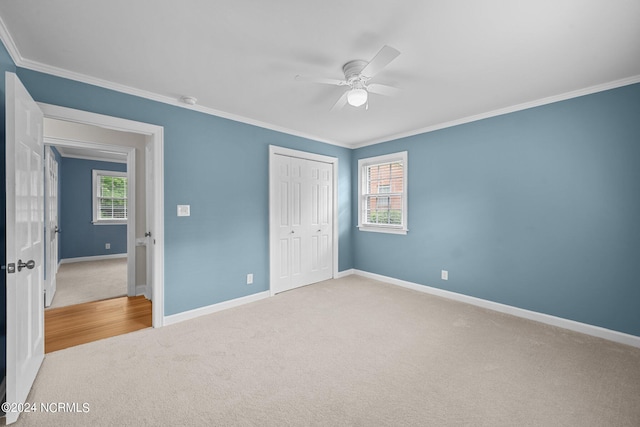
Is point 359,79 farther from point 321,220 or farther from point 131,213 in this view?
point 131,213

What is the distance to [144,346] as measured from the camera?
262 centimetres

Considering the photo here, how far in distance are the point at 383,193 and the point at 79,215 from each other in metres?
6.99

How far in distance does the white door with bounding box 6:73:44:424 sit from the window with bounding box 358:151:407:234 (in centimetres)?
422

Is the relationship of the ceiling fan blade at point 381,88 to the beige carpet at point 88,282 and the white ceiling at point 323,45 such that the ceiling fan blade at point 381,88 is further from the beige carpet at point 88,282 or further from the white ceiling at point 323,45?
the beige carpet at point 88,282

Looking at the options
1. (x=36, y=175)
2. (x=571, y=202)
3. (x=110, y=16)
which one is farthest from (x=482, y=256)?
(x=36, y=175)

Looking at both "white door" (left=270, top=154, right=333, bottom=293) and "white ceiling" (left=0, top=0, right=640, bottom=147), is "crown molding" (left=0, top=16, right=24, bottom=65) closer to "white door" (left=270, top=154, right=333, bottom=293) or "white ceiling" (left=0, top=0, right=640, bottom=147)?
"white ceiling" (left=0, top=0, right=640, bottom=147)

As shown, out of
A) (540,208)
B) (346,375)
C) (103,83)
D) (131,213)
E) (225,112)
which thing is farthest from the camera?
(131,213)

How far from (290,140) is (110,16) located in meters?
2.68

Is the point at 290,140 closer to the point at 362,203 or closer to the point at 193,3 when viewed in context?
the point at 362,203

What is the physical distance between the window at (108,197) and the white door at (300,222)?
17.2 ft

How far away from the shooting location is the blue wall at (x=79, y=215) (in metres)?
6.35

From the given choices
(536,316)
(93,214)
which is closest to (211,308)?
(536,316)

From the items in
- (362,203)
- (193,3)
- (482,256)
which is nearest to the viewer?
(193,3)

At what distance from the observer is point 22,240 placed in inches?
70.7
